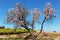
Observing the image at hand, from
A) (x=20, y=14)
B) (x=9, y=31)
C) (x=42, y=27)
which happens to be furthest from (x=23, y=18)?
(x=9, y=31)

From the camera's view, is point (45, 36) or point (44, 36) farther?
point (45, 36)

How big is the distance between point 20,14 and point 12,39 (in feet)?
16.9

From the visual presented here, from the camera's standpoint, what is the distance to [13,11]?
44.9m

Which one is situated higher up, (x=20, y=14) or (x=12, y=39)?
(x=20, y=14)

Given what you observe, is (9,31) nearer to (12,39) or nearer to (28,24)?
(12,39)

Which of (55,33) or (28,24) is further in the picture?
(55,33)

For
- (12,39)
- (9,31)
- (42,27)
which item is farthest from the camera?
(9,31)

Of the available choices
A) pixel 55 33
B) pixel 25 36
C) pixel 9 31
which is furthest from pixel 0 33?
pixel 55 33

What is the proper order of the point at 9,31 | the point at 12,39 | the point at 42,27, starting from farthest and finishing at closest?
the point at 9,31
the point at 12,39
the point at 42,27

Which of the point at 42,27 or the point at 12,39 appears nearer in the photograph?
the point at 42,27

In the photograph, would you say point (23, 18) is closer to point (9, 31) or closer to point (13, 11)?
point (13, 11)

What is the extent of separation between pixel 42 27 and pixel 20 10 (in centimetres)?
490

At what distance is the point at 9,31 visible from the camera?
170 ft

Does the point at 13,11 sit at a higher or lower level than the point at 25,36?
higher
